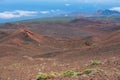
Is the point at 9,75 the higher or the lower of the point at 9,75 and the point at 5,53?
the higher

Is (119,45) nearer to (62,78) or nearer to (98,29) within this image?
(62,78)

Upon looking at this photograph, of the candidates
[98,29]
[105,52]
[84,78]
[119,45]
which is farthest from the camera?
[98,29]

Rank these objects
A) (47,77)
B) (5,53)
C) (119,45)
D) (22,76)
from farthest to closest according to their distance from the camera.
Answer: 1. (5,53)
2. (119,45)
3. (22,76)
4. (47,77)

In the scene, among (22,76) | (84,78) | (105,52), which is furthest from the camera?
(105,52)

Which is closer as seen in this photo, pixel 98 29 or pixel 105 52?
pixel 105 52

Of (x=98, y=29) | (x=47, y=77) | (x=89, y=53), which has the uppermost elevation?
(x=47, y=77)

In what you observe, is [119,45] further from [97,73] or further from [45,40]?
[45,40]

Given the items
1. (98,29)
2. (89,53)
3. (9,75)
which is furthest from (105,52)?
(98,29)

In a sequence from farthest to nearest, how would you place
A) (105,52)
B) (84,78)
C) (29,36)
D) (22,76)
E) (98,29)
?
(98,29)
(29,36)
(105,52)
(22,76)
(84,78)

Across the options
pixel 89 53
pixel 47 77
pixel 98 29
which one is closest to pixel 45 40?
pixel 89 53
